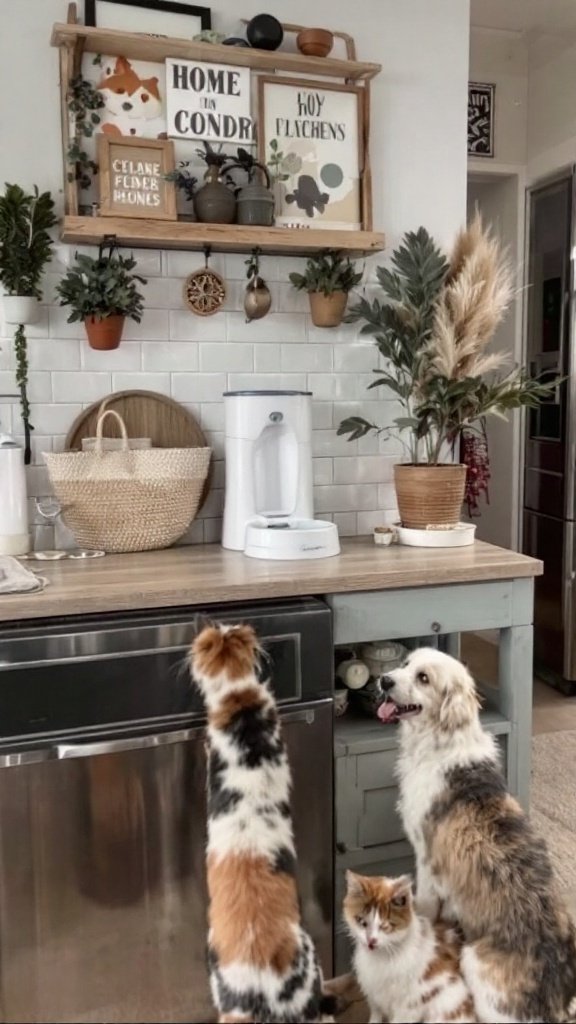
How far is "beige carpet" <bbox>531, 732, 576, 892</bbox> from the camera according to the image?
8.44ft

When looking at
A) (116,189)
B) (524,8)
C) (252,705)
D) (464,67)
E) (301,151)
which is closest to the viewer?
(252,705)

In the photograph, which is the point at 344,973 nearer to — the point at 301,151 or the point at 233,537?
the point at 233,537

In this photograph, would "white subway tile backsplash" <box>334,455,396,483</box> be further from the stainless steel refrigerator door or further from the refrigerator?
the refrigerator

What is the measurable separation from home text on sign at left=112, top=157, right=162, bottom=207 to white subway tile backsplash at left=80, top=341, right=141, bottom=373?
0.37m

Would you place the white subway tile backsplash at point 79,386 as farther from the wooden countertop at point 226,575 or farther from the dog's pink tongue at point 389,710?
the dog's pink tongue at point 389,710

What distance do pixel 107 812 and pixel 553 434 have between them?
112 inches

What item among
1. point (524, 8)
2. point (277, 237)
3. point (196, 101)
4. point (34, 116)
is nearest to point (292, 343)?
point (277, 237)

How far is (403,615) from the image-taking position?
203 cm

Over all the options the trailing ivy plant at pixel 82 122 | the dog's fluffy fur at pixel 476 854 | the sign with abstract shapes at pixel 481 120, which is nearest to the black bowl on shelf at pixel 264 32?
the trailing ivy plant at pixel 82 122

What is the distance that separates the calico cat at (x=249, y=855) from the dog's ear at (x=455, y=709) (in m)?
0.34

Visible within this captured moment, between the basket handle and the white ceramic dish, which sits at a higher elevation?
the basket handle

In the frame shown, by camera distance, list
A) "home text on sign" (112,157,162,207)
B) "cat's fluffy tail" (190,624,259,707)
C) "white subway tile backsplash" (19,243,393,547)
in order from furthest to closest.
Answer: "white subway tile backsplash" (19,243,393,547) < "home text on sign" (112,157,162,207) < "cat's fluffy tail" (190,624,259,707)

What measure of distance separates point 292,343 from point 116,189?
0.65 metres

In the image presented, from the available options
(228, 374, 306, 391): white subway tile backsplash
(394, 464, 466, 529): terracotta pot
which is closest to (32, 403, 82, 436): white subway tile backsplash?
Answer: (228, 374, 306, 391): white subway tile backsplash
